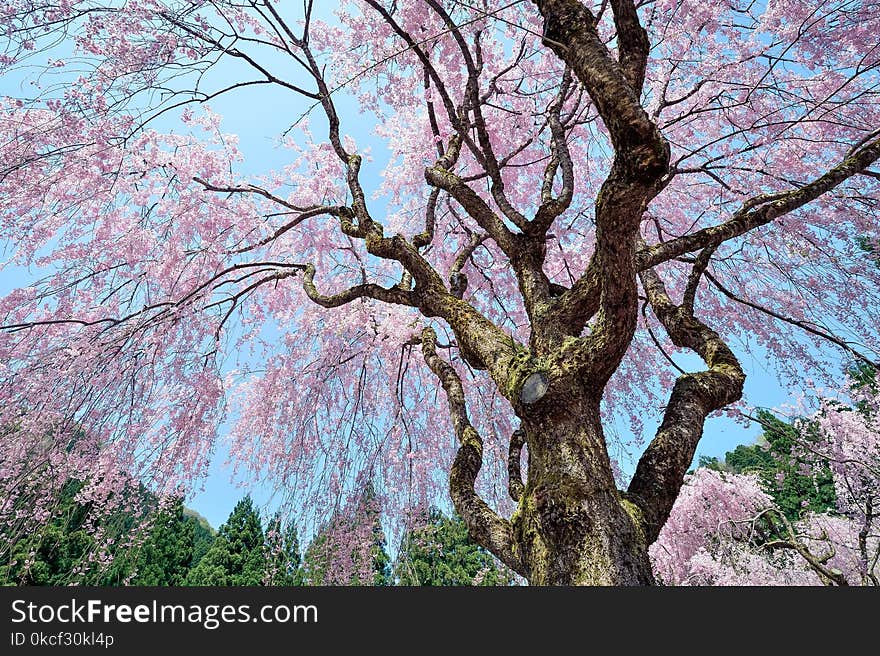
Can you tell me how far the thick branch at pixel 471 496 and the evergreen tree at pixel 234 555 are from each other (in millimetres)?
16191

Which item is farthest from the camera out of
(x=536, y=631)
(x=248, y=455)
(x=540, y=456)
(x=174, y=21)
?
(x=248, y=455)

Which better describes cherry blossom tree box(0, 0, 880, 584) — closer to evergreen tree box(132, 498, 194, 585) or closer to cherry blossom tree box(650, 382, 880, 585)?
cherry blossom tree box(650, 382, 880, 585)

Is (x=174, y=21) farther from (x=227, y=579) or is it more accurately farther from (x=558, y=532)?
(x=227, y=579)

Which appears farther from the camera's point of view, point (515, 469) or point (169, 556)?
point (169, 556)

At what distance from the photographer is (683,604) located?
1.39 m

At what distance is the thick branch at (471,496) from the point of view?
2180 mm

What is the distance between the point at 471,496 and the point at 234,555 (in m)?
19.2

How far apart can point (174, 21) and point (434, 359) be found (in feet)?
9.44

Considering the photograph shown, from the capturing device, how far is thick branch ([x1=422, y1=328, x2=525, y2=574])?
7.15 ft

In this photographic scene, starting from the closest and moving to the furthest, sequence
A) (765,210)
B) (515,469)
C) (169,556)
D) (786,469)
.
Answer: (765,210)
(515,469)
(786,469)
(169,556)

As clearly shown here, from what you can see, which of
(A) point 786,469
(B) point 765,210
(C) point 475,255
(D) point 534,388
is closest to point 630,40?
(B) point 765,210

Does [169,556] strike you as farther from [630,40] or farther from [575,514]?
[630,40]

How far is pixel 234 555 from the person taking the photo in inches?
709

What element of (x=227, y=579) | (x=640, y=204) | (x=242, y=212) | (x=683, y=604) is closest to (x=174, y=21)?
(x=242, y=212)
